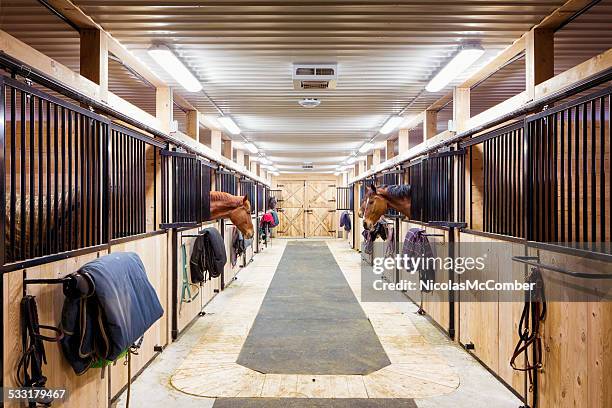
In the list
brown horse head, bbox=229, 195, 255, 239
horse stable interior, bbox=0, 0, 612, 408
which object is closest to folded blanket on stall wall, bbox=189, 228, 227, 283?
horse stable interior, bbox=0, 0, 612, 408

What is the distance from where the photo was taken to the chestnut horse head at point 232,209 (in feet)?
17.5

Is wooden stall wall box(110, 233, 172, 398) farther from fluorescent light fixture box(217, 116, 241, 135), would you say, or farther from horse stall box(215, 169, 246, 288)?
fluorescent light fixture box(217, 116, 241, 135)

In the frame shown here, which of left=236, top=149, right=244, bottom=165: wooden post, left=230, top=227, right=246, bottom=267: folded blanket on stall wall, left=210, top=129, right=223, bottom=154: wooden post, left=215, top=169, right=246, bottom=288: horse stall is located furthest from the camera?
left=236, top=149, right=244, bottom=165: wooden post

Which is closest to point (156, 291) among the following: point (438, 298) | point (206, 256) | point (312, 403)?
point (206, 256)

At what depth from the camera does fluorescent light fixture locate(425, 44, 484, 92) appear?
3.22m

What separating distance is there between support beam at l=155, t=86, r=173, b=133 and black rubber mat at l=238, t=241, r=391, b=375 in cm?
224

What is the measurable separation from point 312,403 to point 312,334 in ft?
4.90

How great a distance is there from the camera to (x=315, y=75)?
3.95 meters

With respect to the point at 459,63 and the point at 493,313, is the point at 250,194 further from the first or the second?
the point at 493,313

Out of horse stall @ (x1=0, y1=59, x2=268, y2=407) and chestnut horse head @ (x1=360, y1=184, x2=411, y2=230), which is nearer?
horse stall @ (x1=0, y1=59, x2=268, y2=407)

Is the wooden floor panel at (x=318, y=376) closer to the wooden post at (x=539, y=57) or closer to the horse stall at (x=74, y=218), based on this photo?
the horse stall at (x=74, y=218)

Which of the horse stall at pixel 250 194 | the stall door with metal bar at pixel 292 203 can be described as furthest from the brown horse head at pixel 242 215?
the stall door with metal bar at pixel 292 203

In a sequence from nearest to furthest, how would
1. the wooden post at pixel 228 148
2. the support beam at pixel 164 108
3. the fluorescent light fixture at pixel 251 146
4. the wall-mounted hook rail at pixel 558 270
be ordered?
the wall-mounted hook rail at pixel 558 270, the support beam at pixel 164 108, the wooden post at pixel 228 148, the fluorescent light fixture at pixel 251 146

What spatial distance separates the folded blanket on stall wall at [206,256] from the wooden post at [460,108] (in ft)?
9.17
